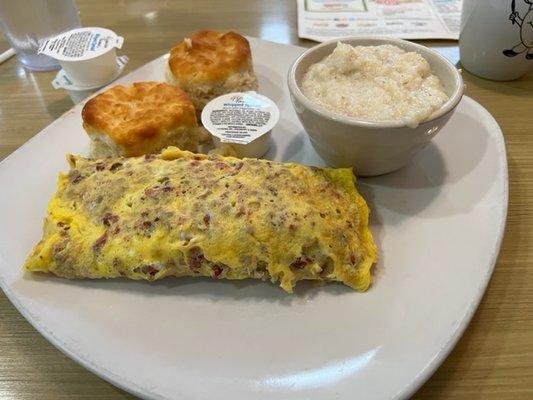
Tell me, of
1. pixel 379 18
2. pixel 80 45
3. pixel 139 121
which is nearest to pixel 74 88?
pixel 80 45

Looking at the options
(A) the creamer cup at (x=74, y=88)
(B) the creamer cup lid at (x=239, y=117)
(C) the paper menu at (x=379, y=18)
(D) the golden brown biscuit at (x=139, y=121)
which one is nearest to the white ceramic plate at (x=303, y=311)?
(D) the golden brown biscuit at (x=139, y=121)

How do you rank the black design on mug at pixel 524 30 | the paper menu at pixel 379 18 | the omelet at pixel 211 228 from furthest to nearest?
the paper menu at pixel 379 18 → the black design on mug at pixel 524 30 → the omelet at pixel 211 228

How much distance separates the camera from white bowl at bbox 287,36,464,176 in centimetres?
111

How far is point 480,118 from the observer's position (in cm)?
143

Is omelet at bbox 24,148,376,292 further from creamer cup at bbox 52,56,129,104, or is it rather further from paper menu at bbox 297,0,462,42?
paper menu at bbox 297,0,462,42

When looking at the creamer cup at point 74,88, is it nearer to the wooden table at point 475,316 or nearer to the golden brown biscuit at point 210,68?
the wooden table at point 475,316

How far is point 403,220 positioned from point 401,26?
52.5 inches

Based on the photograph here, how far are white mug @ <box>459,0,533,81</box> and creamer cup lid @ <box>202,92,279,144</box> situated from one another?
0.85 metres

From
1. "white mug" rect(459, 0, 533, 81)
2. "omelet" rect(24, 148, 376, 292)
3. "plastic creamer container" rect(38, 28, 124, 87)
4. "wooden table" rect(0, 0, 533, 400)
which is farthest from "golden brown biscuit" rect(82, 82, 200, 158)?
"white mug" rect(459, 0, 533, 81)

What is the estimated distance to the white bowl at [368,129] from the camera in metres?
1.11

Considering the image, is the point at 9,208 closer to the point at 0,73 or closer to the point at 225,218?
the point at 225,218

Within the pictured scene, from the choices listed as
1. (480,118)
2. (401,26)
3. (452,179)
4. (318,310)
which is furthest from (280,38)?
(318,310)

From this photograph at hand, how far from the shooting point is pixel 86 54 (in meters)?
1.66

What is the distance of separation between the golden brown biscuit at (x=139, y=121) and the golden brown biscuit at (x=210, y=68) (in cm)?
9
